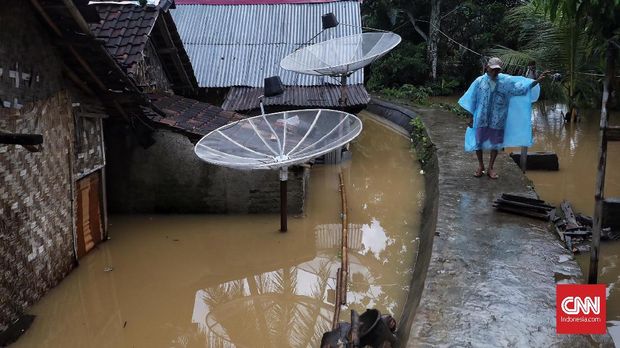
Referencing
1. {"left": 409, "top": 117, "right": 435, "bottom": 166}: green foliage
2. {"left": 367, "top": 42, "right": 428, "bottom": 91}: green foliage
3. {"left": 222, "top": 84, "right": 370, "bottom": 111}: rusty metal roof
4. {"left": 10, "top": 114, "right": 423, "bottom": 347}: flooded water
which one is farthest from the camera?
{"left": 367, "top": 42, "right": 428, "bottom": 91}: green foliage

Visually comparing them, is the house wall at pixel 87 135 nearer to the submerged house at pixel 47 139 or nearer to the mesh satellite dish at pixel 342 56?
the submerged house at pixel 47 139

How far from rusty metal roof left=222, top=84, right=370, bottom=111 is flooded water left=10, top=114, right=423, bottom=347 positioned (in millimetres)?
2421

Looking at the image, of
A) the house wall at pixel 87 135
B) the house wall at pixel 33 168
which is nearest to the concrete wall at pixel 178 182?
the house wall at pixel 87 135

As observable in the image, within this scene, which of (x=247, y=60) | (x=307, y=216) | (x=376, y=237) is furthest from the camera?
(x=247, y=60)

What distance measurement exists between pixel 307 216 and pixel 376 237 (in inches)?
57.6

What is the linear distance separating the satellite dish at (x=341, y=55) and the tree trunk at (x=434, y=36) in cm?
969

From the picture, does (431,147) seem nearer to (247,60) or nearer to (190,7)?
(247,60)

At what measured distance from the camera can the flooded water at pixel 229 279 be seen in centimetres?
595

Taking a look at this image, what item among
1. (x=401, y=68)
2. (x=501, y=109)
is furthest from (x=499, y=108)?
(x=401, y=68)

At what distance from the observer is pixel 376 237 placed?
8492 millimetres

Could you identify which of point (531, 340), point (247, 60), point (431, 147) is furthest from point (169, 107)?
point (531, 340)

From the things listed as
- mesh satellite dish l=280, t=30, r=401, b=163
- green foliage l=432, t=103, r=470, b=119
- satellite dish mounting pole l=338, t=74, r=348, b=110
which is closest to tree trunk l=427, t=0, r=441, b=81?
green foliage l=432, t=103, r=470, b=119

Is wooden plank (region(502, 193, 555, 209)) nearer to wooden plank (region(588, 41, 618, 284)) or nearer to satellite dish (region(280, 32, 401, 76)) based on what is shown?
wooden plank (region(588, 41, 618, 284))

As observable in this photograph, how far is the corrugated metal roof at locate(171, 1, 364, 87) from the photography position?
13.4m
